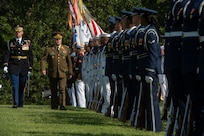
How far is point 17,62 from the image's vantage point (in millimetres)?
20438

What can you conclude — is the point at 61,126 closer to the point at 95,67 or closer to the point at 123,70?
the point at 123,70

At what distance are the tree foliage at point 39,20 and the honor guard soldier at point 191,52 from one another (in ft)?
75.7

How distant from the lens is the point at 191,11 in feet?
29.6

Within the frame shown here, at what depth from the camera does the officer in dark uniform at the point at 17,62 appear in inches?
802

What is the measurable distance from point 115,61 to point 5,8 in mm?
20341

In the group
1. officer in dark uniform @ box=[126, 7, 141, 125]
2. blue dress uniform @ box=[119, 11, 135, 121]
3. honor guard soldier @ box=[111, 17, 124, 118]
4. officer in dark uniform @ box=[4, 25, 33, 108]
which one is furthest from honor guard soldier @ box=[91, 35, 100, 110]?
officer in dark uniform @ box=[126, 7, 141, 125]

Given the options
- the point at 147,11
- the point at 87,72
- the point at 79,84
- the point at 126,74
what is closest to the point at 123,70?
the point at 126,74

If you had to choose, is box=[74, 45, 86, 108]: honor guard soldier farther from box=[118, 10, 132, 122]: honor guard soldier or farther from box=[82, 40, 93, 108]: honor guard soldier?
box=[118, 10, 132, 122]: honor guard soldier

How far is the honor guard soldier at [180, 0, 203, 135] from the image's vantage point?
8914mm

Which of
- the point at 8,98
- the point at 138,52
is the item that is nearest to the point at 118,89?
the point at 138,52

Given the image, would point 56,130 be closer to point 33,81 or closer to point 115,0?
point 33,81

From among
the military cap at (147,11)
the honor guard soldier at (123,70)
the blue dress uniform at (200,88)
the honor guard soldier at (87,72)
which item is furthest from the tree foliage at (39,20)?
the blue dress uniform at (200,88)

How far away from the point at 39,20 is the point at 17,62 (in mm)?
13212

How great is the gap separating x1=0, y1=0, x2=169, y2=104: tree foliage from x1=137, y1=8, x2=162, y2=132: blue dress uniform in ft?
64.0
